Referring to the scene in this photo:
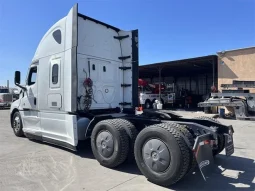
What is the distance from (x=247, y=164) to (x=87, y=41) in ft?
15.5

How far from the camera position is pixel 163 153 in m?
3.95

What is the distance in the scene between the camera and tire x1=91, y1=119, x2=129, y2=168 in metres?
4.64

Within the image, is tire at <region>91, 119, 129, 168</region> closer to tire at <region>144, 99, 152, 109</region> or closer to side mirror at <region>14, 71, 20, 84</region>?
side mirror at <region>14, 71, 20, 84</region>

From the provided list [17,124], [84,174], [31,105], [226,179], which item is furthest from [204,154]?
[17,124]

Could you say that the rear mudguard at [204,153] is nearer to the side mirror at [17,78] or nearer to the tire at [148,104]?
the side mirror at [17,78]

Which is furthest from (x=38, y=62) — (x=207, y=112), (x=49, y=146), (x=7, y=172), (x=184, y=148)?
(x=207, y=112)

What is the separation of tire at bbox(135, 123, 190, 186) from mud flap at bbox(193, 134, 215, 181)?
16cm

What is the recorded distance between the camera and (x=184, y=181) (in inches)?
165

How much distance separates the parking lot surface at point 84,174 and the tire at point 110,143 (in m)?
0.20

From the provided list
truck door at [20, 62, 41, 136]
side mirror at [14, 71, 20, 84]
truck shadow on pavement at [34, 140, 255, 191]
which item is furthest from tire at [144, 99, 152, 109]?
truck shadow on pavement at [34, 140, 255, 191]

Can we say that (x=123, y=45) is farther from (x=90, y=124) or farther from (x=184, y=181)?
(x=184, y=181)

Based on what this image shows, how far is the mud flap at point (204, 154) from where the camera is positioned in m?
3.74

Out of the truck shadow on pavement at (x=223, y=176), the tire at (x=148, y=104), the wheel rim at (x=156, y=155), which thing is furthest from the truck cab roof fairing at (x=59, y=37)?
the tire at (x=148, y=104)

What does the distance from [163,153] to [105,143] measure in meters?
1.41
